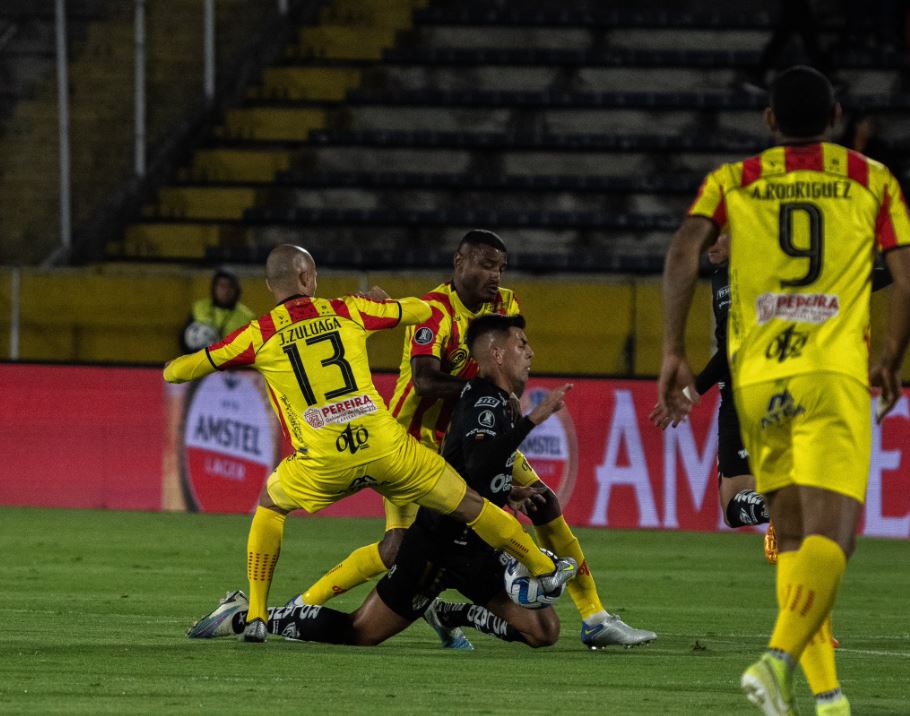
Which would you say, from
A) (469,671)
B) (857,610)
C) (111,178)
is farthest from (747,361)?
(111,178)

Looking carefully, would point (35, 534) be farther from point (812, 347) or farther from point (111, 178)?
point (812, 347)

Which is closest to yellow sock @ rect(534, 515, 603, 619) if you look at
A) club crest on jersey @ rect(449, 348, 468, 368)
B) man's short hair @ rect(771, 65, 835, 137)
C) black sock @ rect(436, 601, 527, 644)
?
black sock @ rect(436, 601, 527, 644)

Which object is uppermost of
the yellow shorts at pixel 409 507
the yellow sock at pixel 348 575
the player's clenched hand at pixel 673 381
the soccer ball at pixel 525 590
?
the player's clenched hand at pixel 673 381

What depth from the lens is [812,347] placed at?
5.61m

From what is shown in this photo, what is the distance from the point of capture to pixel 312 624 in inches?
320

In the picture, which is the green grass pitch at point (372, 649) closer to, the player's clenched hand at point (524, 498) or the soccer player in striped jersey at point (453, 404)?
the soccer player in striped jersey at point (453, 404)

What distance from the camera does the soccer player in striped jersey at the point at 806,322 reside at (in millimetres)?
5539

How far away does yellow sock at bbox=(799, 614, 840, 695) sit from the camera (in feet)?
18.8

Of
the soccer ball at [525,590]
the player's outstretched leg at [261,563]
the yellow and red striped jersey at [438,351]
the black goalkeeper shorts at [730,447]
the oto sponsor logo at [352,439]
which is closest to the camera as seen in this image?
the soccer ball at [525,590]

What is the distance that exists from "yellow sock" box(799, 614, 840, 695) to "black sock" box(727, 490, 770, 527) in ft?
11.9

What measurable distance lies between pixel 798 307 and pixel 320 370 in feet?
9.98

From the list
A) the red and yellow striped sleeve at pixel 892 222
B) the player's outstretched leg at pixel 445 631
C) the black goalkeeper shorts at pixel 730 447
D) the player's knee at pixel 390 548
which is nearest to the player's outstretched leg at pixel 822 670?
the red and yellow striped sleeve at pixel 892 222

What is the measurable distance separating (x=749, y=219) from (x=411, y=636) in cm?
379

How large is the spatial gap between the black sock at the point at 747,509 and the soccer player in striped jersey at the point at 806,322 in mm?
→ 3652
